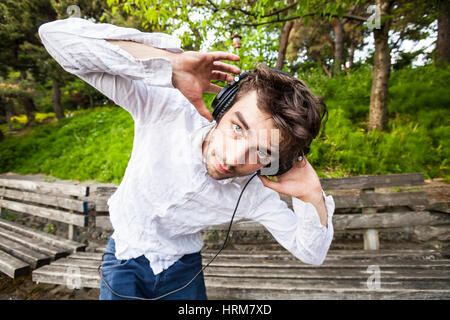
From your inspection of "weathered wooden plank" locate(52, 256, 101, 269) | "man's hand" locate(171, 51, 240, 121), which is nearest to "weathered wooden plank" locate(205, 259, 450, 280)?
"weathered wooden plank" locate(52, 256, 101, 269)

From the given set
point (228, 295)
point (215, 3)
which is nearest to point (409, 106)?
point (215, 3)

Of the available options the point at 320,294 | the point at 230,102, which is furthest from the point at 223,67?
the point at 320,294

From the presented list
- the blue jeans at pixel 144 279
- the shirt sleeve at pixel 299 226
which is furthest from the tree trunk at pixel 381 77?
the blue jeans at pixel 144 279

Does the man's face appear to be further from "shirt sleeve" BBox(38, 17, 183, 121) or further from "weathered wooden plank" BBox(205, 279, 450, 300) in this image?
"weathered wooden plank" BBox(205, 279, 450, 300)

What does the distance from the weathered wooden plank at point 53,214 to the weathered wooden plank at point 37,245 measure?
1.08 ft

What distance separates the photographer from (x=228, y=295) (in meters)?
1.88

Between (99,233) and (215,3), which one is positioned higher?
(215,3)

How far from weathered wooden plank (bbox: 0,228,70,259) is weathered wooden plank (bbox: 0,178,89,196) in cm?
67

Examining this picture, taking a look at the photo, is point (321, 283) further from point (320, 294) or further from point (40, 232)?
point (40, 232)

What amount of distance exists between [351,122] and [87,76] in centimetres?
429

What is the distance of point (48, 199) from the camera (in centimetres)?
316

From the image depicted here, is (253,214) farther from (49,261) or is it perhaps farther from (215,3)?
(215,3)

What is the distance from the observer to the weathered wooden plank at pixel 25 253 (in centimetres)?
239

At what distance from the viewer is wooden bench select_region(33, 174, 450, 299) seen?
1.83 meters
